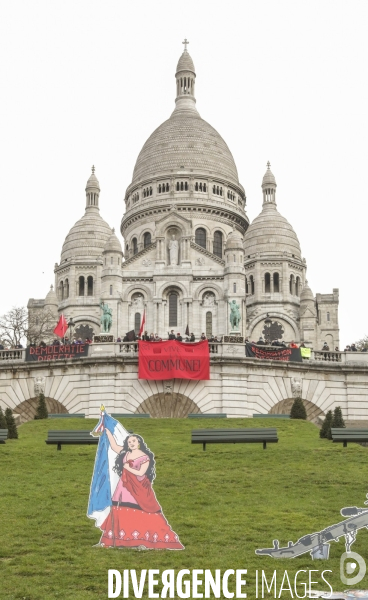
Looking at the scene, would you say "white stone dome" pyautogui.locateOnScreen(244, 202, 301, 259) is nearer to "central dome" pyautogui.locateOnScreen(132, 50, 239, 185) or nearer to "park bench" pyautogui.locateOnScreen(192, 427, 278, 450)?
"central dome" pyautogui.locateOnScreen(132, 50, 239, 185)

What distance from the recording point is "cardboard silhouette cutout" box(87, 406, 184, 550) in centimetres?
1777

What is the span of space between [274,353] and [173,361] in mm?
4884

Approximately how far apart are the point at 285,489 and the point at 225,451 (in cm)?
483

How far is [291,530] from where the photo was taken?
62.6 ft

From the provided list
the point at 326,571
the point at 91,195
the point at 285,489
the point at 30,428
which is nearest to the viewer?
the point at 326,571

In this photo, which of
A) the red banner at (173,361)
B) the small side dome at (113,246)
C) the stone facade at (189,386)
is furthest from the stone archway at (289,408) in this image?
the small side dome at (113,246)

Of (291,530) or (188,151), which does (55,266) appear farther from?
(291,530)

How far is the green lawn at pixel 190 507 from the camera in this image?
16.7 metres

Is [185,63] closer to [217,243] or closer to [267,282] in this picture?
[217,243]

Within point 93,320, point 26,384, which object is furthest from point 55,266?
point 26,384

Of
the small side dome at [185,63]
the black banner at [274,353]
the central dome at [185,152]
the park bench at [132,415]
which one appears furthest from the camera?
the small side dome at [185,63]

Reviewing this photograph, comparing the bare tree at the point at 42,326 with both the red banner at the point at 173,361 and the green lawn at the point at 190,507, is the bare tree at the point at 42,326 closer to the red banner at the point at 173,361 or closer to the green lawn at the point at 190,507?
the red banner at the point at 173,361

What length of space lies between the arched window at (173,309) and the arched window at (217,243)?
1445cm

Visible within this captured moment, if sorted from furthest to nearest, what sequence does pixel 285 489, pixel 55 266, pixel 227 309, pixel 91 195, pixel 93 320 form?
1. pixel 91 195
2. pixel 55 266
3. pixel 93 320
4. pixel 227 309
5. pixel 285 489
